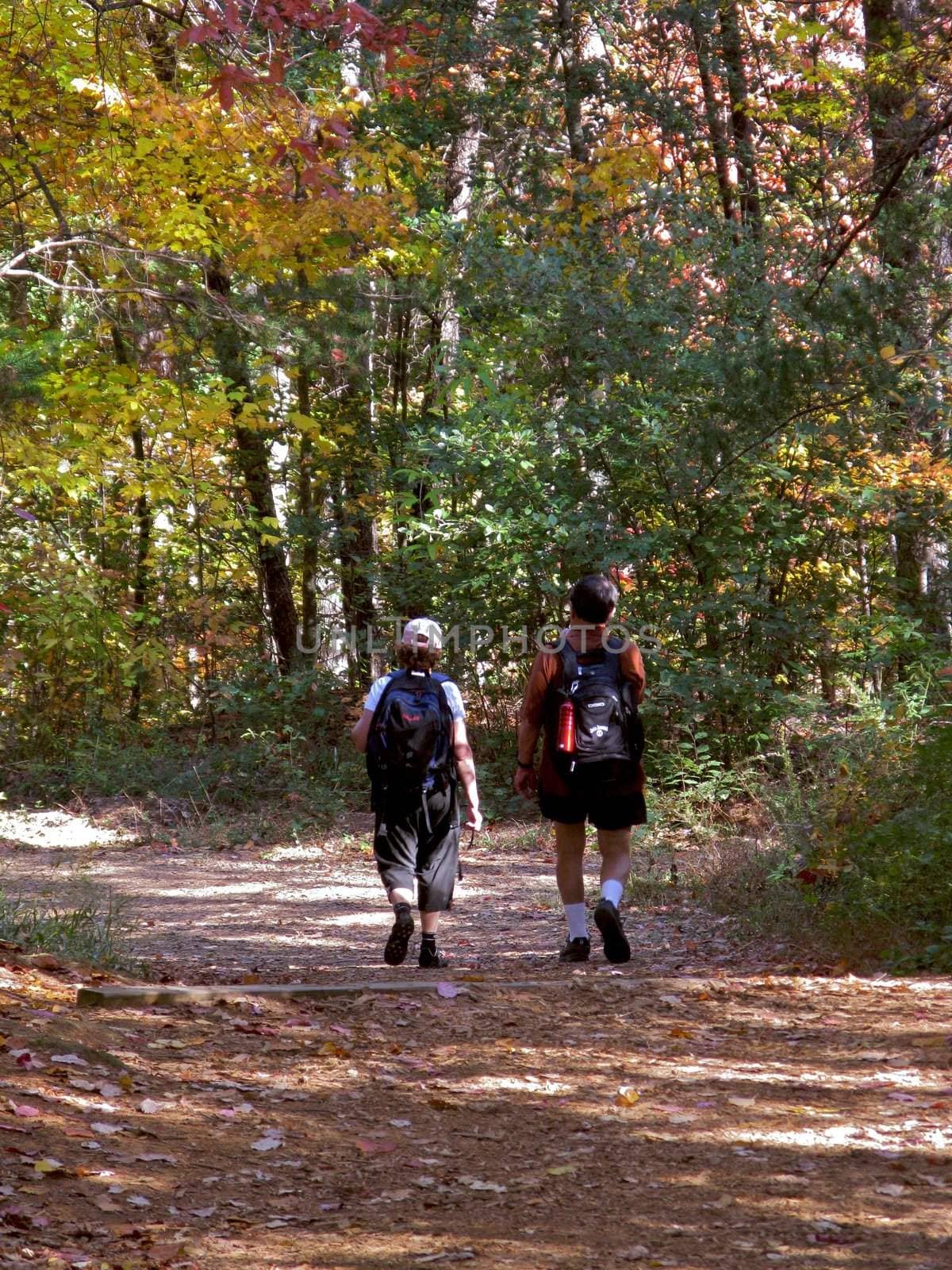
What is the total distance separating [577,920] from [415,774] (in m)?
1.17

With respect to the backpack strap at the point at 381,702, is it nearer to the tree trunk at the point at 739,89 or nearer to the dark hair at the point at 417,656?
the dark hair at the point at 417,656

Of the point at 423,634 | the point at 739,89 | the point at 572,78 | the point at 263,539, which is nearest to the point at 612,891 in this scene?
the point at 423,634

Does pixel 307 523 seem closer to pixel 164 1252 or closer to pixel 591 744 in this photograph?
pixel 591 744

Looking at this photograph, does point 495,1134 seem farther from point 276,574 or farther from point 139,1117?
point 276,574

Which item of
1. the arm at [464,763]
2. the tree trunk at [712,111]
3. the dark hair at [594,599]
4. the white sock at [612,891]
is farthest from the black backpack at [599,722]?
the tree trunk at [712,111]

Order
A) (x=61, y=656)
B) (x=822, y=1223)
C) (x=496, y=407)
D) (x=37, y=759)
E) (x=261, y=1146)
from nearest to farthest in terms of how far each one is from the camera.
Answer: (x=822, y=1223) < (x=261, y=1146) < (x=496, y=407) < (x=37, y=759) < (x=61, y=656)

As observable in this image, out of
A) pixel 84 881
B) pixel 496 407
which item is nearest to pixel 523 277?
pixel 496 407

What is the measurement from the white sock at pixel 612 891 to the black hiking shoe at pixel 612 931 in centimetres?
3

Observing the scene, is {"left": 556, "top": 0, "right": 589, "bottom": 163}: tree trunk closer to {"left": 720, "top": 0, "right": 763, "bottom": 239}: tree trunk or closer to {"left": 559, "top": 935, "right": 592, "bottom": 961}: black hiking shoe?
{"left": 720, "top": 0, "right": 763, "bottom": 239}: tree trunk

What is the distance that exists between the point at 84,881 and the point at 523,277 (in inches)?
282

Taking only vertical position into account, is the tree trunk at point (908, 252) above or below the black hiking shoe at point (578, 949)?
above

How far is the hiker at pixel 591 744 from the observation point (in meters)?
6.93

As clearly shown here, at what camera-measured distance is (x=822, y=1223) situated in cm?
354

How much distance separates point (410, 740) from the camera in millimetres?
6969
